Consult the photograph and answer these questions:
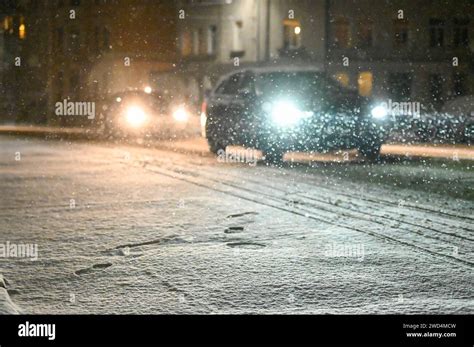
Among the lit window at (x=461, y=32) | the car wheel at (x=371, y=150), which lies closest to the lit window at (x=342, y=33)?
the lit window at (x=461, y=32)

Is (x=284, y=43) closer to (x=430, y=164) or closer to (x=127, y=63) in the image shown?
(x=127, y=63)

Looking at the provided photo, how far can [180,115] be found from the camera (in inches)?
967

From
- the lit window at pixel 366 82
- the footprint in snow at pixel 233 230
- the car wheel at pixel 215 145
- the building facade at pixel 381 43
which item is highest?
the building facade at pixel 381 43

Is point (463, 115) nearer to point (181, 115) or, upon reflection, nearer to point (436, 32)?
point (181, 115)

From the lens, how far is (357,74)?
140ft

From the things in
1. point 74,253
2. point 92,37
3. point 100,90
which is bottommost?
point 74,253

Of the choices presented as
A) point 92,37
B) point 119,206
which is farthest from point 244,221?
point 92,37

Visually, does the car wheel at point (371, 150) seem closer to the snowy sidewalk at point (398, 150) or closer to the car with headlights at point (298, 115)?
the car with headlights at point (298, 115)

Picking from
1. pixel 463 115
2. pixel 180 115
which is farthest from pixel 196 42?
pixel 463 115

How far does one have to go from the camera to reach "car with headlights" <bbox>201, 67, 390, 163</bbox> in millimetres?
13758

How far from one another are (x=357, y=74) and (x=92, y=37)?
2138cm

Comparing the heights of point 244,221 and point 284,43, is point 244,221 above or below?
below

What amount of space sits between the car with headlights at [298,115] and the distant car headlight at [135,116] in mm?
10043

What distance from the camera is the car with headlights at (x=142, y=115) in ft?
80.0
